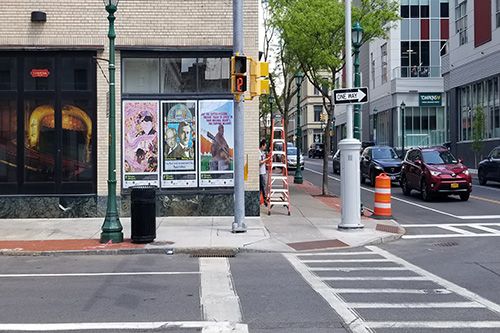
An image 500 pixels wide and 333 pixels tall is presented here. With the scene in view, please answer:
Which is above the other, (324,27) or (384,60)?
(384,60)

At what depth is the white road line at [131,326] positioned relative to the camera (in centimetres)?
612

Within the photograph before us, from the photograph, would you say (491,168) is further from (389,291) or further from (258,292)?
(258,292)

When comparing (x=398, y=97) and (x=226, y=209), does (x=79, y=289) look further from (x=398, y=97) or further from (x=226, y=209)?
(x=398, y=97)

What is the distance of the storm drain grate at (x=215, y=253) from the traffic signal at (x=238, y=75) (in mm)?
3754

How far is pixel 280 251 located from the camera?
452 inches

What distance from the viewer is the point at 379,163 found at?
86.3 feet

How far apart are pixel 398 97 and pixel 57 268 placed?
151ft

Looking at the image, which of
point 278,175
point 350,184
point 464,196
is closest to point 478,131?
point 464,196

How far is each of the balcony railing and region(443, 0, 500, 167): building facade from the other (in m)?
4.28

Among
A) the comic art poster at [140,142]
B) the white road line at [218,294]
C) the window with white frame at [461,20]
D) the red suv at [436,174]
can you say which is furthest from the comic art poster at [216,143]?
the window with white frame at [461,20]

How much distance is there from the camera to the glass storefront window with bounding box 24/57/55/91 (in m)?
15.7

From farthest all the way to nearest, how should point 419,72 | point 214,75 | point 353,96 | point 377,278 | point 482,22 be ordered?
point 419,72 → point 482,22 → point 214,75 → point 353,96 → point 377,278

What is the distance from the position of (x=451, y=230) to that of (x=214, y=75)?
7512 mm

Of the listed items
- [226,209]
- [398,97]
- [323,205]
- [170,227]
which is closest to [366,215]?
[323,205]
